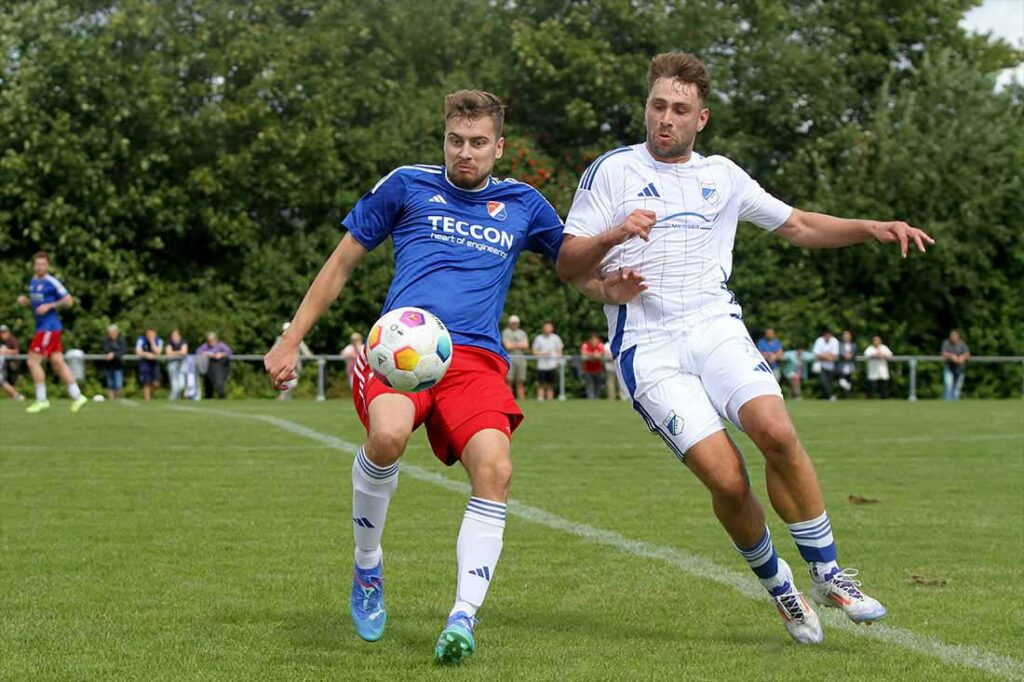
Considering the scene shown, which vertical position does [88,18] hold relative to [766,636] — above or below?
above

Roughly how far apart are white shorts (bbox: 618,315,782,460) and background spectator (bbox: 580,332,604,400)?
25196 millimetres

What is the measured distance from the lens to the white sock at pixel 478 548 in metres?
5.29

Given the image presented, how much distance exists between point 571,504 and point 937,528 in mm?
2369

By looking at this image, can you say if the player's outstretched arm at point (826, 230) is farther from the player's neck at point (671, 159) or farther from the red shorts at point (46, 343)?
the red shorts at point (46, 343)

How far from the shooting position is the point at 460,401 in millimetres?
5652

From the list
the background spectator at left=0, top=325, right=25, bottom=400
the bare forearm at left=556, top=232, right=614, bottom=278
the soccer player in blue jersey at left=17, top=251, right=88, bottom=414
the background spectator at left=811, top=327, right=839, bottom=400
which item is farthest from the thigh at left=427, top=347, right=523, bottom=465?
the background spectator at left=811, top=327, right=839, bottom=400

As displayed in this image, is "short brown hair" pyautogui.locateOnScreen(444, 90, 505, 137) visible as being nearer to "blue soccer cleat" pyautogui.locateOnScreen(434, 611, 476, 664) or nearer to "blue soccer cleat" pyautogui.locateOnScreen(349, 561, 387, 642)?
"blue soccer cleat" pyautogui.locateOnScreen(349, 561, 387, 642)

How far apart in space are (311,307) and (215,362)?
25.7 meters

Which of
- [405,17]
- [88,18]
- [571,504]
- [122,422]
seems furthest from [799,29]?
[571,504]

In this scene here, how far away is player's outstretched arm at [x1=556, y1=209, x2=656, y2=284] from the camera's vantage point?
18.0 feet

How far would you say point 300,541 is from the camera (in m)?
8.26

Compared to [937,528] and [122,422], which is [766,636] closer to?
[937,528]

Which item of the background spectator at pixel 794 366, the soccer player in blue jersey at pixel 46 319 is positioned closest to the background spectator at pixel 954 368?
the background spectator at pixel 794 366

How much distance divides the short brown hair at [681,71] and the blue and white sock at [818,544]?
5.57 ft
